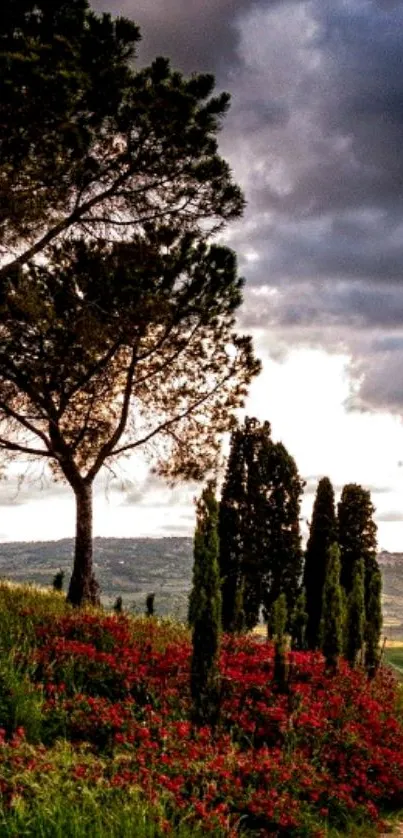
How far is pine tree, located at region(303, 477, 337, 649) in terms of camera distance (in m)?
28.9

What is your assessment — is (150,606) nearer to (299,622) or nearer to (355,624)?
(299,622)

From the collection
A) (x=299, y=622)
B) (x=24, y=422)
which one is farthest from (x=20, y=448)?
(x=299, y=622)

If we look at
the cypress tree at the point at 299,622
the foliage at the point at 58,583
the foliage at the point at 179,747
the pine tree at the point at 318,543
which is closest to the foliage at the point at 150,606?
the foliage at the point at 58,583

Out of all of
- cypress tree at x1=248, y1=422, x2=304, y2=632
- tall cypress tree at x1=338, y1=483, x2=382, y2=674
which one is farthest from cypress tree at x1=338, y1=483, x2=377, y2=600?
cypress tree at x1=248, y1=422, x2=304, y2=632

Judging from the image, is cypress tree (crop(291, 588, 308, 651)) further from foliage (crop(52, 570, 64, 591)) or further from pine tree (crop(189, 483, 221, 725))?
pine tree (crop(189, 483, 221, 725))

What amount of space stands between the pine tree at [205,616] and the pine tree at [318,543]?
17421mm

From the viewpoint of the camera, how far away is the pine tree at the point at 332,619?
1631cm

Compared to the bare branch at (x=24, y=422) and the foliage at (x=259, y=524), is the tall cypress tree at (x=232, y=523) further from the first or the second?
Result: the bare branch at (x=24, y=422)

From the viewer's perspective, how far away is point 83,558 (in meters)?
19.8

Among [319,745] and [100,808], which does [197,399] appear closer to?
[319,745]

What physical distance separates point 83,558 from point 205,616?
28.5 feet

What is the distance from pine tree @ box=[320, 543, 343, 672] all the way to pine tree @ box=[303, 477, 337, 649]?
11.4 meters

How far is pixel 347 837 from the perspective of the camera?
327 inches

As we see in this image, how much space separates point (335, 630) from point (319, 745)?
614 centimetres
